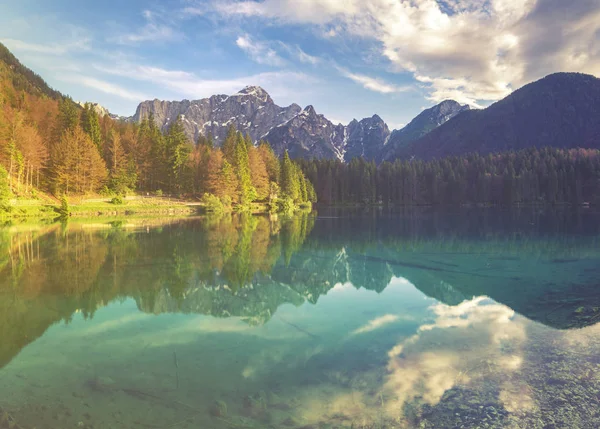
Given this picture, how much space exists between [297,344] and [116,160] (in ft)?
264

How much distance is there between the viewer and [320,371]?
824 cm

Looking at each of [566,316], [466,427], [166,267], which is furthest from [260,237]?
[466,427]

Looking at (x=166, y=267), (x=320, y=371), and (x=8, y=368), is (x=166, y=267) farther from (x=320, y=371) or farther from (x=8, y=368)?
(x=320, y=371)

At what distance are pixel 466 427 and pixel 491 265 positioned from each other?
57.9ft

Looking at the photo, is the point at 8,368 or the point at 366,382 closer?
the point at 366,382

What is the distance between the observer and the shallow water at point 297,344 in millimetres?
6547

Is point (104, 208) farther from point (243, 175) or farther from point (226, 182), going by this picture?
point (243, 175)

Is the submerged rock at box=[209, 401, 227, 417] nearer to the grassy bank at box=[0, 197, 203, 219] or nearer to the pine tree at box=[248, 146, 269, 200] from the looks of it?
the grassy bank at box=[0, 197, 203, 219]

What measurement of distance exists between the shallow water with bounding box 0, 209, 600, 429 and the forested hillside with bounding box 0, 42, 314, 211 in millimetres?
52469

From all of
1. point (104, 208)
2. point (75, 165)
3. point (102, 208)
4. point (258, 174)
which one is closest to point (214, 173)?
point (258, 174)

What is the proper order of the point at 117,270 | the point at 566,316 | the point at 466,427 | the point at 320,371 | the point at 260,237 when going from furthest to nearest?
the point at 260,237 < the point at 117,270 < the point at 566,316 < the point at 320,371 < the point at 466,427

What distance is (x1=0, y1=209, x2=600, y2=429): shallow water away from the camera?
6.55m

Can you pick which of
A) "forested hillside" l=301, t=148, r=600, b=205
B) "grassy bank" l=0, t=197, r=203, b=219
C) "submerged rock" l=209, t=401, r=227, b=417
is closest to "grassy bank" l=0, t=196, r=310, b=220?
"grassy bank" l=0, t=197, r=203, b=219

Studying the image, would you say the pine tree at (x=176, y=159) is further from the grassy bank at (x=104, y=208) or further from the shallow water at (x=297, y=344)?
the shallow water at (x=297, y=344)
